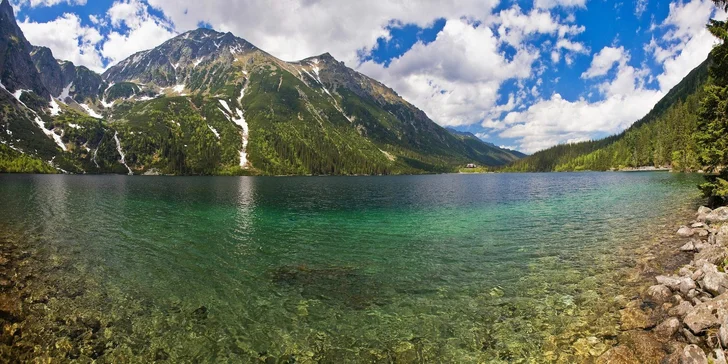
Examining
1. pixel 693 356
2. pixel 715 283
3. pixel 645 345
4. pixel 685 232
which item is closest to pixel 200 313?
pixel 645 345

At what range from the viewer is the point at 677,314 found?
15516 mm

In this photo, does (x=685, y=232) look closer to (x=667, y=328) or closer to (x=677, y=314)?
(x=677, y=314)

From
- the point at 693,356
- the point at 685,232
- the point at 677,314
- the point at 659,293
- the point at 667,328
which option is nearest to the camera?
the point at 693,356

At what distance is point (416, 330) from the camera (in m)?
16.3

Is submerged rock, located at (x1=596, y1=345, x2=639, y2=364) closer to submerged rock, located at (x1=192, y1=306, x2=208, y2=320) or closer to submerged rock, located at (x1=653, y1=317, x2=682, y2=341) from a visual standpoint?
submerged rock, located at (x1=653, y1=317, x2=682, y2=341)

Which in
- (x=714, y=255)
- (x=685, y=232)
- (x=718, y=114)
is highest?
(x=718, y=114)

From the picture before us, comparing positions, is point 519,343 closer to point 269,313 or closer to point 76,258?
point 269,313

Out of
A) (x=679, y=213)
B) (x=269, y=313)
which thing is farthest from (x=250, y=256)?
(x=679, y=213)

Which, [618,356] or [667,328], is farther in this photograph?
[667,328]

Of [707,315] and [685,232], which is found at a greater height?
[685,232]

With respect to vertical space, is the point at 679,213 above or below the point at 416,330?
above

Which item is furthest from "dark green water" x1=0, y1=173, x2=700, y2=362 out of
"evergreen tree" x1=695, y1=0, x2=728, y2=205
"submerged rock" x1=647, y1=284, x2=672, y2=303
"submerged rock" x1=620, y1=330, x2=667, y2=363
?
"evergreen tree" x1=695, y1=0, x2=728, y2=205

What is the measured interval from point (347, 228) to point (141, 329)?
93.0ft

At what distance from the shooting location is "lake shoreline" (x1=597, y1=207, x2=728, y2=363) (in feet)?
41.1
